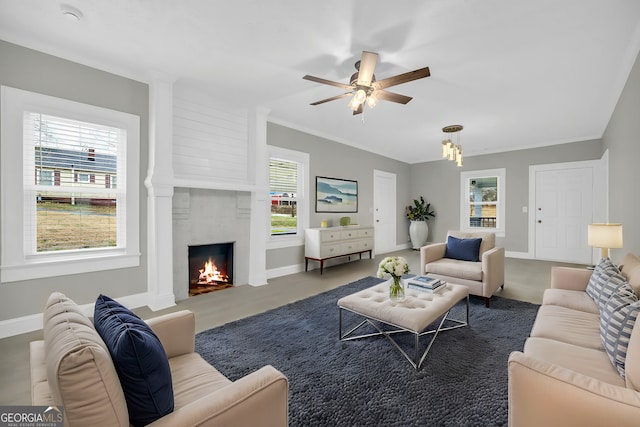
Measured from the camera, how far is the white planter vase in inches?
305

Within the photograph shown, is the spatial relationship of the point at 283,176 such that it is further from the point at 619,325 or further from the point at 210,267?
the point at 619,325

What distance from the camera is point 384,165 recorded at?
7344 mm

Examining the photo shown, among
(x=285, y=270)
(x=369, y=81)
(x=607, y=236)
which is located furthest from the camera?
(x=285, y=270)

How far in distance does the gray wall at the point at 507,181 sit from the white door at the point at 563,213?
235 millimetres

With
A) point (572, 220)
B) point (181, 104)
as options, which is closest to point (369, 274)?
point (181, 104)

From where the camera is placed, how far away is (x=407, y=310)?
2.19 m

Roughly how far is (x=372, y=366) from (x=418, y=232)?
608cm

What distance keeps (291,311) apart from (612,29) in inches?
150

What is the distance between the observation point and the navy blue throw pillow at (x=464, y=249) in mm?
3924

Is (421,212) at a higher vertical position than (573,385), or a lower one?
higher

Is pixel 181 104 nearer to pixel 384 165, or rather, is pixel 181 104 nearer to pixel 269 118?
pixel 269 118

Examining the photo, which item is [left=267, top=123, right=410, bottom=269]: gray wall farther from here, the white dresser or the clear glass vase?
the clear glass vase

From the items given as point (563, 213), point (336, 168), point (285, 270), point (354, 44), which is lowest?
point (285, 270)

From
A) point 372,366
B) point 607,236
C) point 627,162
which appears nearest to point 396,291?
point 372,366
